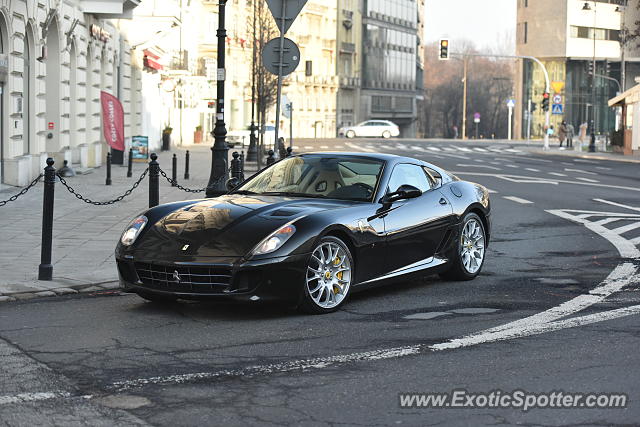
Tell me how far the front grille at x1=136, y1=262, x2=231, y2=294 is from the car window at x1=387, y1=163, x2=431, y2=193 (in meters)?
2.10

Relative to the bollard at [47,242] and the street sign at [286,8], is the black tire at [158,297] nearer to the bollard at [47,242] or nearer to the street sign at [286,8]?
the bollard at [47,242]

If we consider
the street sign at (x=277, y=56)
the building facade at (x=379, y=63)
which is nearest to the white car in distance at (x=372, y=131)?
the building facade at (x=379, y=63)

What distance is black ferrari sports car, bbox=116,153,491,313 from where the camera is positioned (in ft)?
28.0

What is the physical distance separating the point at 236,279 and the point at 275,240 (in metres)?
0.41

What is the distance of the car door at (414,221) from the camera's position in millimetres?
9734

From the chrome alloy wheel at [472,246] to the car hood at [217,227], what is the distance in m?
1.80

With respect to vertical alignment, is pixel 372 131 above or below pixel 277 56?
below

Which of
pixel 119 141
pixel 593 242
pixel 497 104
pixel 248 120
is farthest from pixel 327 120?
pixel 593 242

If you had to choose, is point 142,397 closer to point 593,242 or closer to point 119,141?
point 593,242

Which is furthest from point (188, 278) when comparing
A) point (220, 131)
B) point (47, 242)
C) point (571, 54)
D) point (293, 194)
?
point (571, 54)

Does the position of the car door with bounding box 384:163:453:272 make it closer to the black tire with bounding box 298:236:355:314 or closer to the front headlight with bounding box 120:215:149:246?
the black tire with bounding box 298:236:355:314

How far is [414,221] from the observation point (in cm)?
1002

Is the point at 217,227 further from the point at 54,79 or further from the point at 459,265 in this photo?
the point at 54,79

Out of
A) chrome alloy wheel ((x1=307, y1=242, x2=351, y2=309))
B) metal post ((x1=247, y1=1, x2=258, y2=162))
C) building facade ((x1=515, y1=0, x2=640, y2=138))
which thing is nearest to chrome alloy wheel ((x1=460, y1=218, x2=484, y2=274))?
chrome alloy wheel ((x1=307, y1=242, x2=351, y2=309))
